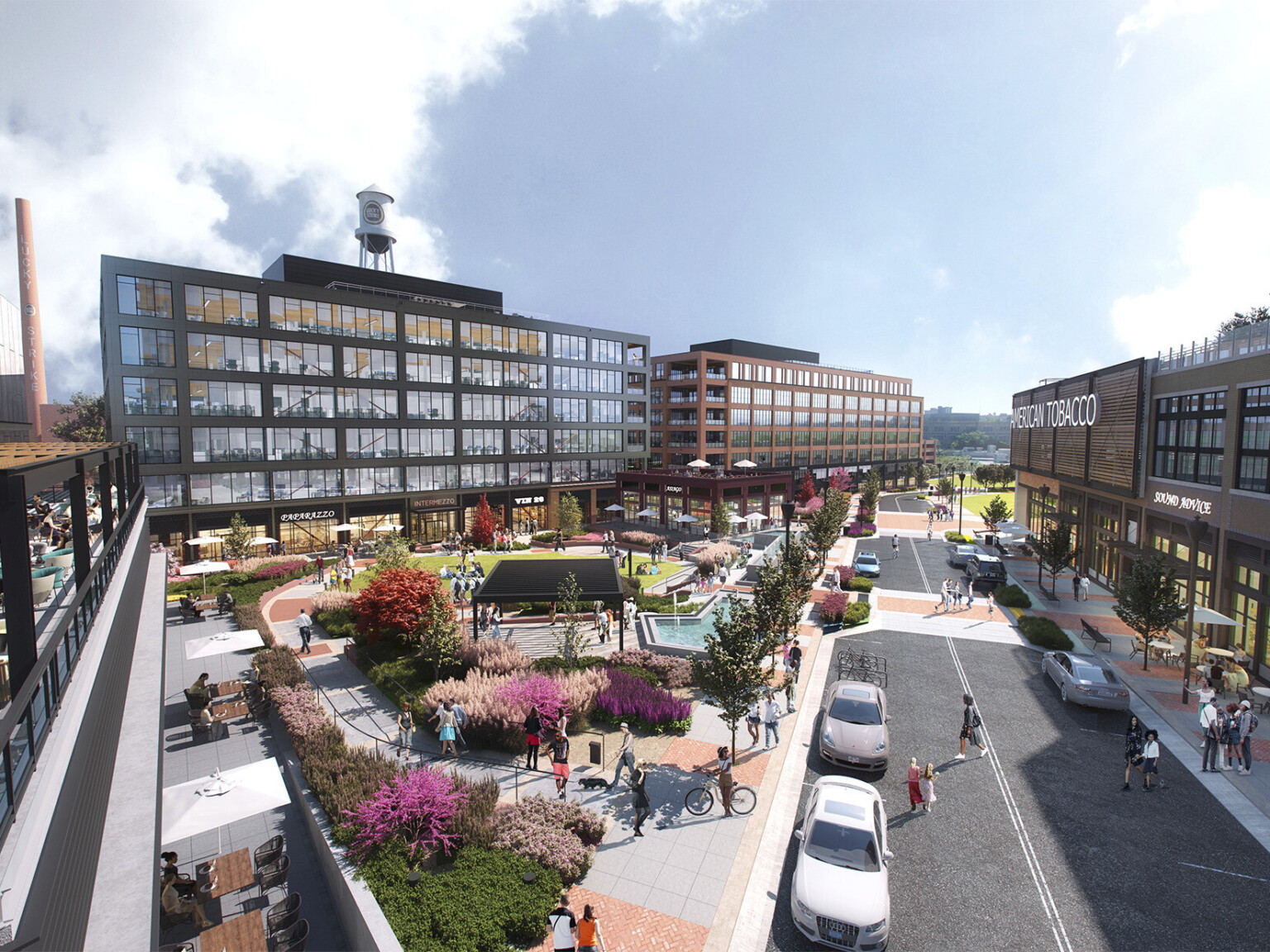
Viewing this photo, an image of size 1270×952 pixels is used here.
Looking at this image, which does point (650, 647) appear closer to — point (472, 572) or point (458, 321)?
point (472, 572)

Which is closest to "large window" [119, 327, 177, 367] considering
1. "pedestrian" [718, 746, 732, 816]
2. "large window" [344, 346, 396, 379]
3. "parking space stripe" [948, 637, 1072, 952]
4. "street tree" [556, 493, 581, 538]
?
"large window" [344, 346, 396, 379]

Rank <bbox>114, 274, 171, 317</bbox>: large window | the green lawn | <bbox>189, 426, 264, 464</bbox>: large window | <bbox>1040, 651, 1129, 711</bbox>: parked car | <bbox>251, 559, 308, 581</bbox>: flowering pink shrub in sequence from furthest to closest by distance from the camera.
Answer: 1. <bbox>189, 426, 264, 464</bbox>: large window
2. <bbox>114, 274, 171, 317</bbox>: large window
3. <bbox>251, 559, 308, 581</bbox>: flowering pink shrub
4. the green lawn
5. <bbox>1040, 651, 1129, 711</bbox>: parked car

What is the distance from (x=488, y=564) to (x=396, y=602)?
17549mm

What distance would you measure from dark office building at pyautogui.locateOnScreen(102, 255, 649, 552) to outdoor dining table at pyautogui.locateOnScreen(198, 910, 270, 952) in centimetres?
4028

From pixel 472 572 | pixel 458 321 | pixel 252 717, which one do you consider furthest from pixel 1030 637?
pixel 458 321

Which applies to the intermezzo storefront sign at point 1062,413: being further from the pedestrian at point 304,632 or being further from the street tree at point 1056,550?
the pedestrian at point 304,632

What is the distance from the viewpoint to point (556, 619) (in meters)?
28.2

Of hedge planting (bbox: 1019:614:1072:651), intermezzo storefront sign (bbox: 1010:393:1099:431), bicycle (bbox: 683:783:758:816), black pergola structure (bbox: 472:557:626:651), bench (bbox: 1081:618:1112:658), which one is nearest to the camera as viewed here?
bicycle (bbox: 683:783:758:816)

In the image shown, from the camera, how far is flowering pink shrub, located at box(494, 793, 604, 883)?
11.6 m

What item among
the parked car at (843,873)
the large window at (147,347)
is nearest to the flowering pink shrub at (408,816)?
the parked car at (843,873)

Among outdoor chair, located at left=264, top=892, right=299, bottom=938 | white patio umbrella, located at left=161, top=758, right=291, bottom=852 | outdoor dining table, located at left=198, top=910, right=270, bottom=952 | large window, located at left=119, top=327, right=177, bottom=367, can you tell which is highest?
large window, located at left=119, top=327, right=177, bottom=367

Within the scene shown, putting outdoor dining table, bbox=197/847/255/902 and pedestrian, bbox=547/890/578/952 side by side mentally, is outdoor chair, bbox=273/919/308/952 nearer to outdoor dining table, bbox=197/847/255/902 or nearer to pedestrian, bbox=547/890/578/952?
outdoor dining table, bbox=197/847/255/902

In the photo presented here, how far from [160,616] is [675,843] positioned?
52.7ft

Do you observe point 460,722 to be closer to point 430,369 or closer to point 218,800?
point 218,800
